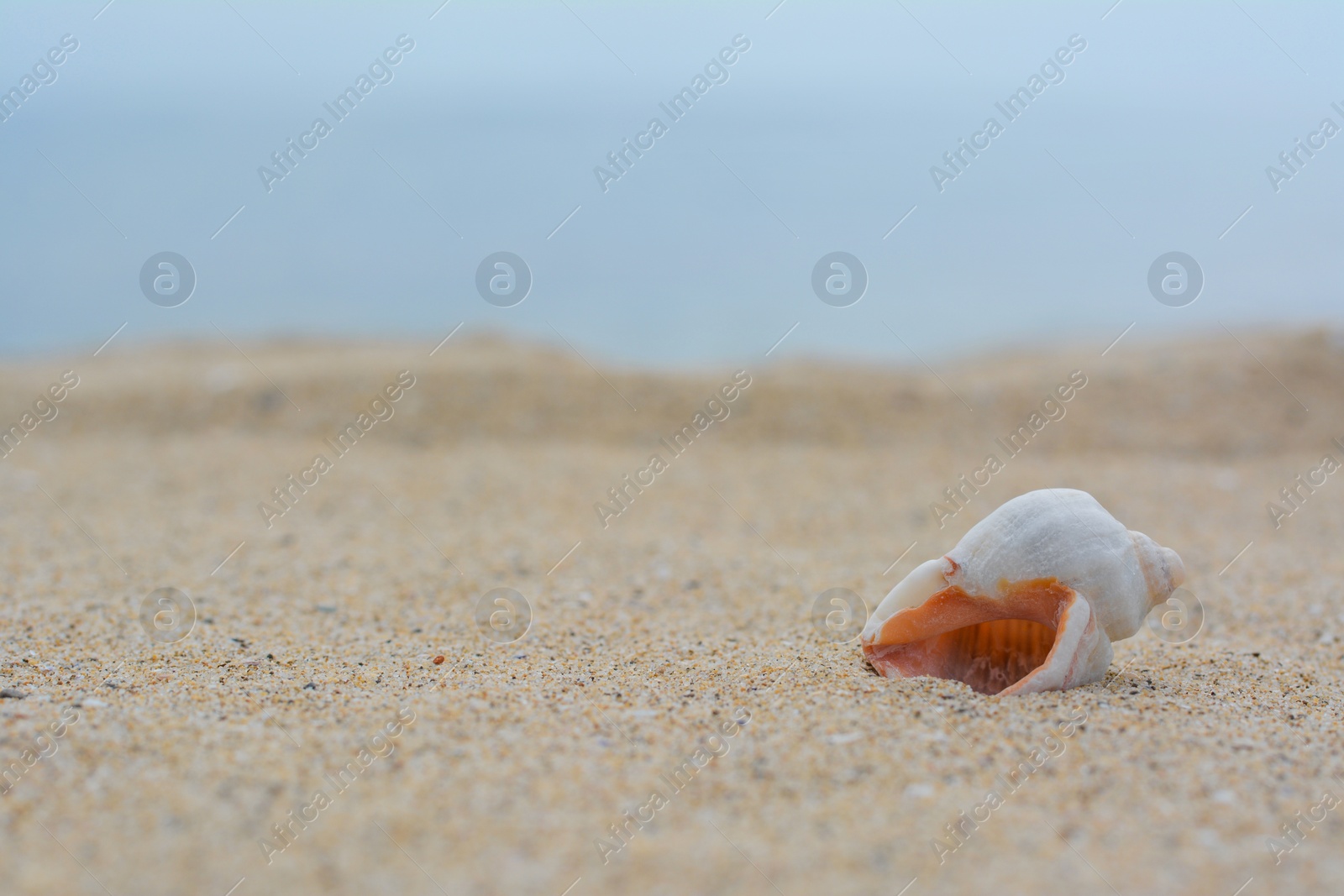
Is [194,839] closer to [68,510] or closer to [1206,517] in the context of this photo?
[68,510]

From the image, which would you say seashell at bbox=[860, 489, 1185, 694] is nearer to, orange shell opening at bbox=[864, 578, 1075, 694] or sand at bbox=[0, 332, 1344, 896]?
orange shell opening at bbox=[864, 578, 1075, 694]

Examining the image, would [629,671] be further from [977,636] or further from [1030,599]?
[1030,599]

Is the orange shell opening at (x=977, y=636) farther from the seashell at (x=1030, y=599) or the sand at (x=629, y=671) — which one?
the sand at (x=629, y=671)

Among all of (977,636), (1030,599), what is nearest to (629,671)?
(977,636)

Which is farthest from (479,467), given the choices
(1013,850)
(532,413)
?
(1013,850)

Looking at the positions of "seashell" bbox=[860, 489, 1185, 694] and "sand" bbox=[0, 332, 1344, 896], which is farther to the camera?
"seashell" bbox=[860, 489, 1185, 694]

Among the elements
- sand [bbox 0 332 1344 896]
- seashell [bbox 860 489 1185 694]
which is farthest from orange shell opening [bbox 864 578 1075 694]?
sand [bbox 0 332 1344 896]

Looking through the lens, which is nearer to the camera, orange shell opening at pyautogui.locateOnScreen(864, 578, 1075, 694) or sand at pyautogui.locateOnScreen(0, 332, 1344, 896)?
sand at pyautogui.locateOnScreen(0, 332, 1344, 896)
